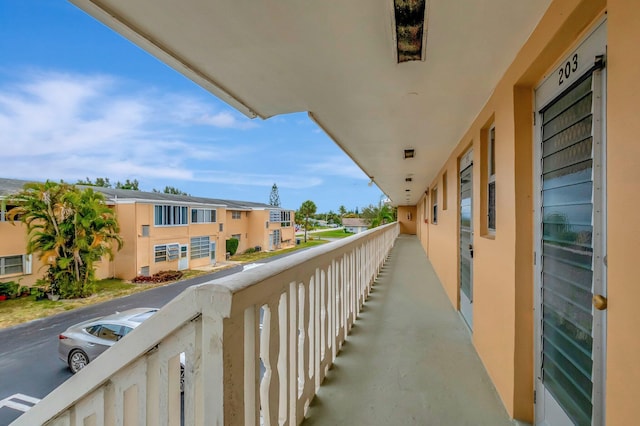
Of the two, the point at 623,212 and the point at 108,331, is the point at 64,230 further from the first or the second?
the point at 623,212

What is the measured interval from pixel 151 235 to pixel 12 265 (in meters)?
6.14

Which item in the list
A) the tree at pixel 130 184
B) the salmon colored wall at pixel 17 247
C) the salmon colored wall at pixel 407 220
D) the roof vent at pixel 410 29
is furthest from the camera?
the tree at pixel 130 184

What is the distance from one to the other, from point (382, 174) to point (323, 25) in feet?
15.8

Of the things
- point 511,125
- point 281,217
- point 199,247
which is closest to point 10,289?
point 511,125

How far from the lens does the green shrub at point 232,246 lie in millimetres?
21766

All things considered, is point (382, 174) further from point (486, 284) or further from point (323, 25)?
point (323, 25)

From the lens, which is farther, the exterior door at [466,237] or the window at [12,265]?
the window at [12,265]

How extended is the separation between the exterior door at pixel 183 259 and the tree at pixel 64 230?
685 centimetres

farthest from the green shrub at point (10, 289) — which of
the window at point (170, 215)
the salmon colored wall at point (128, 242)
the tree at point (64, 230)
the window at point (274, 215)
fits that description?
the window at point (274, 215)

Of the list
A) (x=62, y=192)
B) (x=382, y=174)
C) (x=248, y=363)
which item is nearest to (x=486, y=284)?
(x=248, y=363)

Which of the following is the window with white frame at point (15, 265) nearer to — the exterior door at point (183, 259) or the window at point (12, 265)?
the window at point (12, 265)

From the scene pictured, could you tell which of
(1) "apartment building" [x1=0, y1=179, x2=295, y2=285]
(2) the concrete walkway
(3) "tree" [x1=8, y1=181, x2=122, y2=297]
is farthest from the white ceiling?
(1) "apartment building" [x1=0, y1=179, x2=295, y2=285]

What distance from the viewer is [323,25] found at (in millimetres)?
1271

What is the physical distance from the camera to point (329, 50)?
1.47m
